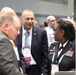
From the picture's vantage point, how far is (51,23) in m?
6.60

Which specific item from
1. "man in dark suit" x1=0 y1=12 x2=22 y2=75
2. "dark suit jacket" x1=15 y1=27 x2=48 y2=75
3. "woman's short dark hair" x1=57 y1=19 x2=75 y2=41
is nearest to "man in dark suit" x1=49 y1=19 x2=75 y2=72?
"woman's short dark hair" x1=57 y1=19 x2=75 y2=41

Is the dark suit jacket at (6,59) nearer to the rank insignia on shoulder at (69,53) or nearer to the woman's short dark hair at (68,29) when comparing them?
the rank insignia on shoulder at (69,53)

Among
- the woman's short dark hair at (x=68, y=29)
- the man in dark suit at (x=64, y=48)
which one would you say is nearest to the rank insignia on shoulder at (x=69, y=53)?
the man in dark suit at (x=64, y=48)

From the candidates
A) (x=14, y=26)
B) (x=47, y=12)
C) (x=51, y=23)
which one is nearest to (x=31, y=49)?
(x=14, y=26)

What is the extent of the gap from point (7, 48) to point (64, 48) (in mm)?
1044

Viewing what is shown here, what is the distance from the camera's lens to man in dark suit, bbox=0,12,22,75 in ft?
6.50

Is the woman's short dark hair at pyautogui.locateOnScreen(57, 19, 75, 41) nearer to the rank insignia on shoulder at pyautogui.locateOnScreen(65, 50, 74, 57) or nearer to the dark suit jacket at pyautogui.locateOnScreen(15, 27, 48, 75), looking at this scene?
the rank insignia on shoulder at pyautogui.locateOnScreen(65, 50, 74, 57)

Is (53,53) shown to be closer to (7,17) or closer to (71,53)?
(71,53)

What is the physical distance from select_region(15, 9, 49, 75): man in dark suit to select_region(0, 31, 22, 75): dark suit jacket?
147 cm

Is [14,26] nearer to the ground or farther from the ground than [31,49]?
farther from the ground

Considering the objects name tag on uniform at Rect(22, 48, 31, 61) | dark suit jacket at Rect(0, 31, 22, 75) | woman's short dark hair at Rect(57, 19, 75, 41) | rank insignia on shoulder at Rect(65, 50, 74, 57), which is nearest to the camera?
dark suit jacket at Rect(0, 31, 22, 75)

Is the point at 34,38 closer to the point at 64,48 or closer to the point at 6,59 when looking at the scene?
the point at 64,48

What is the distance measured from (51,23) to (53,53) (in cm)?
359

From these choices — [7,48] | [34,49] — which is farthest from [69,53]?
[7,48]
